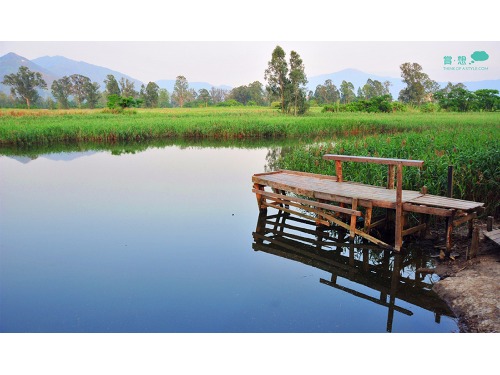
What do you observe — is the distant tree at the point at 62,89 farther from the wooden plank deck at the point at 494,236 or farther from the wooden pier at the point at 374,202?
the wooden plank deck at the point at 494,236

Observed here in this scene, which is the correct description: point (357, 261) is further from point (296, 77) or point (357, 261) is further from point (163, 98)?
point (163, 98)

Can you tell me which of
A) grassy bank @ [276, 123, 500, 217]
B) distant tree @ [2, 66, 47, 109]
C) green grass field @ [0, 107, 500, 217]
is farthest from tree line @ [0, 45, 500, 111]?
grassy bank @ [276, 123, 500, 217]

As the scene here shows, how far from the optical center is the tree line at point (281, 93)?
118ft

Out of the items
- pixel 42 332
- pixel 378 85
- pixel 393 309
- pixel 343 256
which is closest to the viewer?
pixel 42 332

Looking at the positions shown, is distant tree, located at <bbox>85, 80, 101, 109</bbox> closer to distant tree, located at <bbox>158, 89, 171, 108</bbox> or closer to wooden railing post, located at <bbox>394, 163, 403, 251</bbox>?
distant tree, located at <bbox>158, 89, 171, 108</bbox>

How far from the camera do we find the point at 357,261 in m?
5.93

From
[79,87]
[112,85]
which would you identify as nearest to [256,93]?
[112,85]

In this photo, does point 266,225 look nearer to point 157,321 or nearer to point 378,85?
point 157,321

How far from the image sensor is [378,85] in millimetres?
62500

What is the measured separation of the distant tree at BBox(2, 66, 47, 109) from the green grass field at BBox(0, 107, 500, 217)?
23941 millimetres

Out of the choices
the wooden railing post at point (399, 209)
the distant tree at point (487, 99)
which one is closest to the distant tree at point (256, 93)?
the distant tree at point (487, 99)

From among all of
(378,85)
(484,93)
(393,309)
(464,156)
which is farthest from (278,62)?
(393,309)

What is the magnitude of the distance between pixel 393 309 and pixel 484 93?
109 feet

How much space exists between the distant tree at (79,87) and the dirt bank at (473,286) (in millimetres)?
62819
